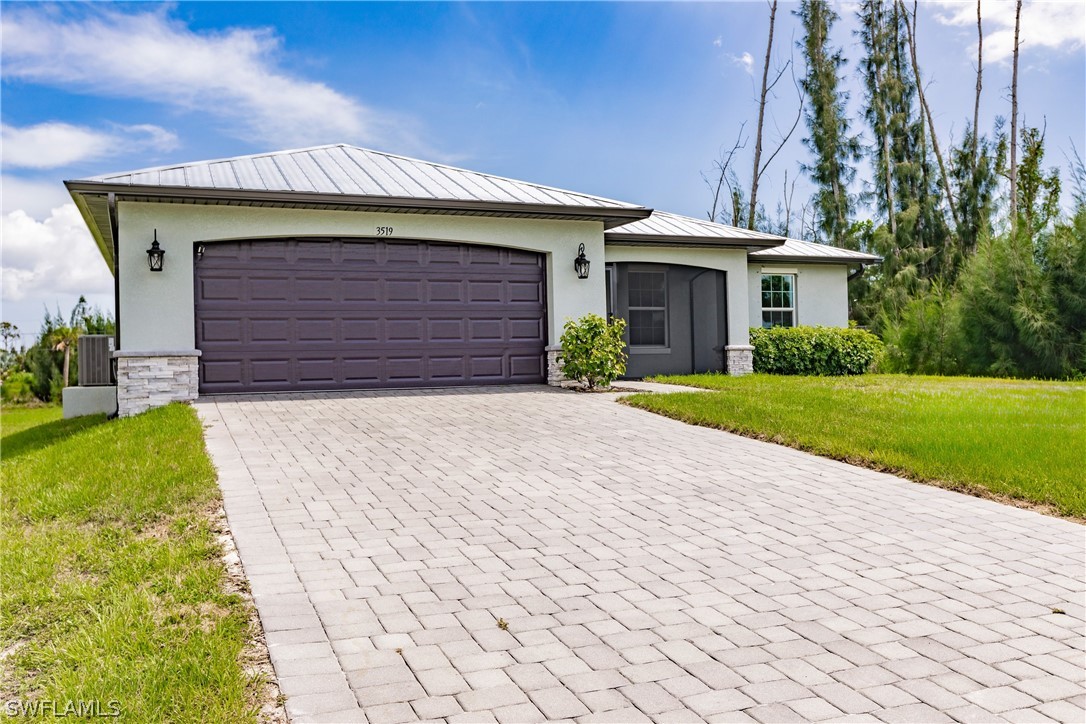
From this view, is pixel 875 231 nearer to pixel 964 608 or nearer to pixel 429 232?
pixel 429 232

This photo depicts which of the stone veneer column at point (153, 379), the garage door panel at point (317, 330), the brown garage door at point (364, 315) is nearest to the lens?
the stone veneer column at point (153, 379)

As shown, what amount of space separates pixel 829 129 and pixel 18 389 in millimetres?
27679

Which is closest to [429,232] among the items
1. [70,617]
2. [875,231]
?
[70,617]

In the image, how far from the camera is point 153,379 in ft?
37.6

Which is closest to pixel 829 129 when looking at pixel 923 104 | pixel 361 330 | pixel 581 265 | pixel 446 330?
pixel 923 104

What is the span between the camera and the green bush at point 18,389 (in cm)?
2245

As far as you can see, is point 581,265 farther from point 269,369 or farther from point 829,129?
point 829,129

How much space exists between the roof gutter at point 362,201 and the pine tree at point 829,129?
54.4 ft

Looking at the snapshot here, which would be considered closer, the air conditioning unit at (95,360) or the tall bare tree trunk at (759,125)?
the air conditioning unit at (95,360)

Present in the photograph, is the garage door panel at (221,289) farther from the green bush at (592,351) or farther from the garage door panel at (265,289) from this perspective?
the green bush at (592,351)

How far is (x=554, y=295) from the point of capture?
13781 millimetres

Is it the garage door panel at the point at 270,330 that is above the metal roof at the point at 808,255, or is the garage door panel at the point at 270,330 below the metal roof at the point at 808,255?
below

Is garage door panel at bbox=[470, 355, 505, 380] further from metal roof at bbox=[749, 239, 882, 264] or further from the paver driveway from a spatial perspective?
metal roof at bbox=[749, 239, 882, 264]

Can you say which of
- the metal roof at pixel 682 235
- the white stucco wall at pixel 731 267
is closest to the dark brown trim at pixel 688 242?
the metal roof at pixel 682 235
